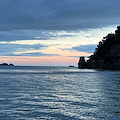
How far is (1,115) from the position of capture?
19.5 meters

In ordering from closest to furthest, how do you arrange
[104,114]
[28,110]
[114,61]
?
[104,114], [28,110], [114,61]

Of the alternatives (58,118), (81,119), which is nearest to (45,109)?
(58,118)

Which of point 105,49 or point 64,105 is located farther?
point 105,49

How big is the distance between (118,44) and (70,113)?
17595 centimetres

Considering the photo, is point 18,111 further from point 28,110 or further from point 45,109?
point 45,109

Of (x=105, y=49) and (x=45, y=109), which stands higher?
(x=105, y=49)

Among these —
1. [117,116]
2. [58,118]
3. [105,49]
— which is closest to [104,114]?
[117,116]

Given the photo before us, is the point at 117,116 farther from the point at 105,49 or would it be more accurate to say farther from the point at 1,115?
the point at 105,49

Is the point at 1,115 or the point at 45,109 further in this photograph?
the point at 45,109

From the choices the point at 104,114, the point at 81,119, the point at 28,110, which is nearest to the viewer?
the point at 81,119

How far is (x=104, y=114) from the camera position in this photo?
20.2 metres

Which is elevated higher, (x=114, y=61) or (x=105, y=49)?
(x=105, y=49)

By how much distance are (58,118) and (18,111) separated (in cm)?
486

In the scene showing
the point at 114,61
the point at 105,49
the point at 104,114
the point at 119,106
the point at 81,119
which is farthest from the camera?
the point at 105,49
